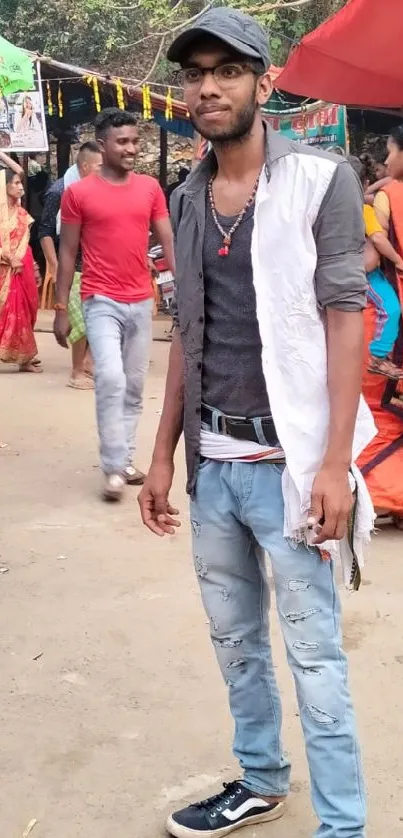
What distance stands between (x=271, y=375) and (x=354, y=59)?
5.84m

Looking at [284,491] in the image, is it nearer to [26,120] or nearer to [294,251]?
[294,251]

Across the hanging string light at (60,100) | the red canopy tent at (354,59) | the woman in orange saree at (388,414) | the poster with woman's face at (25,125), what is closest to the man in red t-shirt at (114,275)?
the woman in orange saree at (388,414)

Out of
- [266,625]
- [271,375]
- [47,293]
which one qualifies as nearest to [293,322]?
[271,375]

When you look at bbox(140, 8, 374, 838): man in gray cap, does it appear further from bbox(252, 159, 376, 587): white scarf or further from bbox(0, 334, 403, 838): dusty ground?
bbox(0, 334, 403, 838): dusty ground

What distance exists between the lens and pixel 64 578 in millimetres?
4000

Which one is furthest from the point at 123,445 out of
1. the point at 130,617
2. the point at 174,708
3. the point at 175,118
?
the point at 175,118

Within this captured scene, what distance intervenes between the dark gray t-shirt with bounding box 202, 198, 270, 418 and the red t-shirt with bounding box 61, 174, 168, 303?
297cm

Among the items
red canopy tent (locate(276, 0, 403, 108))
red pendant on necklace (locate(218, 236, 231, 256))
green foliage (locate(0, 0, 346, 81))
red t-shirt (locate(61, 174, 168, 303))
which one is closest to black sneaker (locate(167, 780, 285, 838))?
red pendant on necklace (locate(218, 236, 231, 256))

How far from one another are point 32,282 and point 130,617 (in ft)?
18.4

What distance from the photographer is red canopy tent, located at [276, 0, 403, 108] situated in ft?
20.1

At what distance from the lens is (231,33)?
76.4 inches

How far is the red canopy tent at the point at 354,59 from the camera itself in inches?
242

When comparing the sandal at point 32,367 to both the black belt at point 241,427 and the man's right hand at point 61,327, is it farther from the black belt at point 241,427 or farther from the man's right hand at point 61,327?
the black belt at point 241,427

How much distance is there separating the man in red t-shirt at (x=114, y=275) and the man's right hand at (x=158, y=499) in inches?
100
